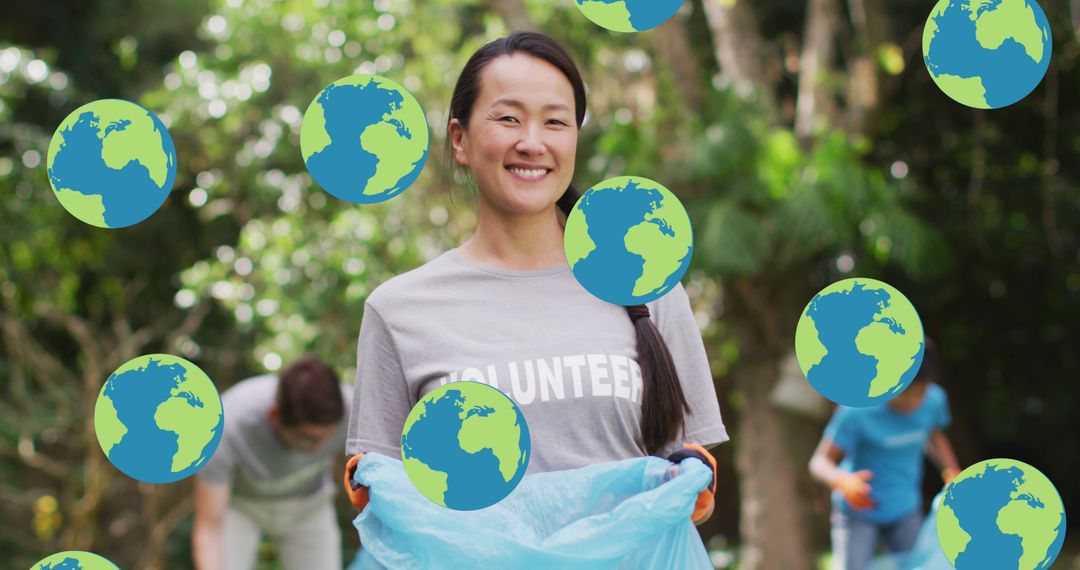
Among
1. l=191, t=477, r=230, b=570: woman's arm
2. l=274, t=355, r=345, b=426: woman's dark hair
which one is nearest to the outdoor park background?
l=191, t=477, r=230, b=570: woman's arm

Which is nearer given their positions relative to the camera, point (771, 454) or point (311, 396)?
point (311, 396)

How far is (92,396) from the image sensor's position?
240 inches

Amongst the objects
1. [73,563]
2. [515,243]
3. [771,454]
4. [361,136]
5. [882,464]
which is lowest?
[771,454]

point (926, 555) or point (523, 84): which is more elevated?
point (523, 84)

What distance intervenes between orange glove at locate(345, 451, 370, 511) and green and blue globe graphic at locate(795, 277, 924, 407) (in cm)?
53

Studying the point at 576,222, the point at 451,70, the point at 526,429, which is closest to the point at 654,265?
the point at 576,222

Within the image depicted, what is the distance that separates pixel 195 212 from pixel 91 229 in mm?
606

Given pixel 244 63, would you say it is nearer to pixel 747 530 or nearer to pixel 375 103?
pixel 747 530

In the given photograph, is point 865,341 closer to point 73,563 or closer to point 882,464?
point 73,563

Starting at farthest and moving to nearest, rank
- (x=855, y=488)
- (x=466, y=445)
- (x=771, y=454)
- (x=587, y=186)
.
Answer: (x=771, y=454), (x=587, y=186), (x=855, y=488), (x=466, y=445)

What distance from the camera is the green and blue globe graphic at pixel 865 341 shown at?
1354 millimetres

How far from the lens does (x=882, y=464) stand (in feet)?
12.1

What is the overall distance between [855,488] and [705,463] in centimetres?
214

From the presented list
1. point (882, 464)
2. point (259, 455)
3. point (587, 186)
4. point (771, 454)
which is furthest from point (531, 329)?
point (771, 454)
